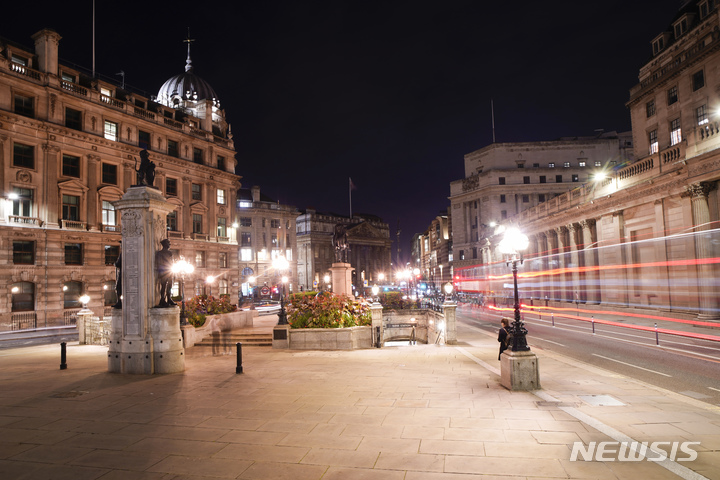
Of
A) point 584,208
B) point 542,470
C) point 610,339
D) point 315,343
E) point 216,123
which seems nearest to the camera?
point 542,470

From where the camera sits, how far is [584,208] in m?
39.0

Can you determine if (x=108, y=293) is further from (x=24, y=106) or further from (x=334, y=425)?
(x=334, y=425)

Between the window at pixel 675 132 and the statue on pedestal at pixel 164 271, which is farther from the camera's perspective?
the window at pixel 675 132

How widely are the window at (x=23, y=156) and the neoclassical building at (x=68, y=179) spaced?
7 centimetres

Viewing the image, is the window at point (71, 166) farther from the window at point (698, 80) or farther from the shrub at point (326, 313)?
the window at point (698, 80)

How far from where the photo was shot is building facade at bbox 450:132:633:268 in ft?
245

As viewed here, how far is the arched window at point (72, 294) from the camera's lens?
36.4 metres

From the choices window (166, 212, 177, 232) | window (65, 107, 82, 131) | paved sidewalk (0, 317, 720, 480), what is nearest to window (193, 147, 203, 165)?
window (166, 212, 177, 232)

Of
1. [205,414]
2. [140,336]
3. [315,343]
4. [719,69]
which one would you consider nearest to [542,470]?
[205,414]

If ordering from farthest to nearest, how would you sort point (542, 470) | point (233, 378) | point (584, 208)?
point (584, 208)
point (233, 378)
point (542, 470)

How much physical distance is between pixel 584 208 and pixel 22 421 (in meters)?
41.8

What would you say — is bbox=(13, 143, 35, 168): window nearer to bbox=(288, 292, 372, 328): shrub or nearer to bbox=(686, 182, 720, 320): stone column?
bbox=(288, 292, 372, 328): shrub

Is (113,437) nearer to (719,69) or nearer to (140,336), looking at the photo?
(140,336)

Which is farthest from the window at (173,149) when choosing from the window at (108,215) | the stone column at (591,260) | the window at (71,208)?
the stone column at (591,260)
